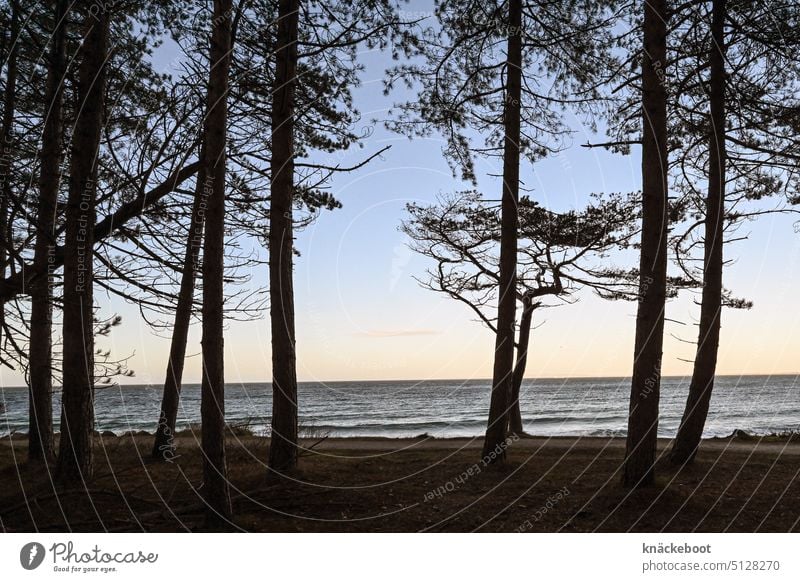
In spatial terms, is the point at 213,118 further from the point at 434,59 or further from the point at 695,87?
the point at 695,87

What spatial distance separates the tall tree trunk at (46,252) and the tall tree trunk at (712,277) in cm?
902

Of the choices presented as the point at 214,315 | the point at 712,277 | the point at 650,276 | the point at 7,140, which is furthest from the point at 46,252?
the point at 712,277

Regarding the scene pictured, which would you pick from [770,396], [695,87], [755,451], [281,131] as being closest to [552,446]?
[755,451]

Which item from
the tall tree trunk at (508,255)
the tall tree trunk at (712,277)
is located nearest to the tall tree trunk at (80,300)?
the tall tree trunk at (508,255)

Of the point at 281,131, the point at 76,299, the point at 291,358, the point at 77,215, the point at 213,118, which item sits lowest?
the point at 291,358

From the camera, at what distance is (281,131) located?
800 centimetres

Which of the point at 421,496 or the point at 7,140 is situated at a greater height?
the point at 7,140

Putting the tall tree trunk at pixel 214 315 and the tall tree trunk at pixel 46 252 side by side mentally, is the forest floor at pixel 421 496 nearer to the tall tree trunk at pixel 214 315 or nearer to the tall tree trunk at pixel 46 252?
the tall tree trunk at pixel 214 315

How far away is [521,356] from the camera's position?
1545 cm

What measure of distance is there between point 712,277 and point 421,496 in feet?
17.9

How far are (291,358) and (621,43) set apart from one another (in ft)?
22.2

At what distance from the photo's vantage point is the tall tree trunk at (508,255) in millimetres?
8875

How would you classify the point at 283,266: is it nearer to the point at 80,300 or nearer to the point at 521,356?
the point at 80,300

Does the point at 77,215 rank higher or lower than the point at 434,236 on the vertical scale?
lower
